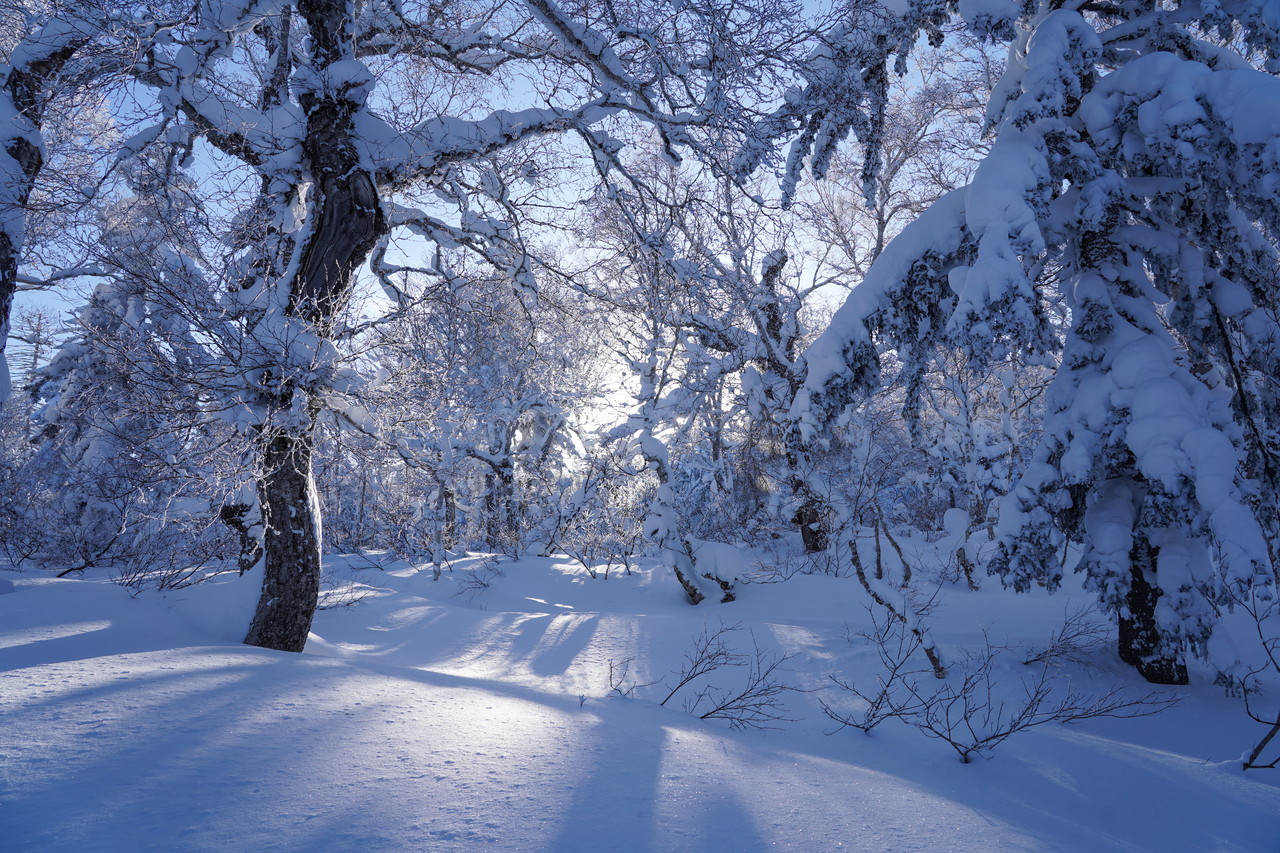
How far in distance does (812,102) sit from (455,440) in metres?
12.6

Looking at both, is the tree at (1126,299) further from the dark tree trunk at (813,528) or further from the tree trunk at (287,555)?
the dark tree trunk at (813,528)

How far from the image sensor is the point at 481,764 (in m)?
2.29

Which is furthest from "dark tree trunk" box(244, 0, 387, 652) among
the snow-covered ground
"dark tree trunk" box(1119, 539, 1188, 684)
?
"dark tree trunk" box(1119, 539, 1188, 684)

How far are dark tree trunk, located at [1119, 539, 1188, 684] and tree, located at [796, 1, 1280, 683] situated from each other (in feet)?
0.06

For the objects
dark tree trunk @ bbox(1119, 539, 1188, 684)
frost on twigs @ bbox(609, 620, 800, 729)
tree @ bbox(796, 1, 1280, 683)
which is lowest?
frost on twigs @ bbox(609, 620, 800, 729)

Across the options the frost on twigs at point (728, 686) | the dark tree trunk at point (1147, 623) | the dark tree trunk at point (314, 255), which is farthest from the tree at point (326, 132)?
the dark tree trunk at point (1147, 623)

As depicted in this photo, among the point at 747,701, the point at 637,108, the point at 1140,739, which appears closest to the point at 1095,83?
the point at 637,108

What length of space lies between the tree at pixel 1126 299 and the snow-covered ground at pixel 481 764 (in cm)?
133

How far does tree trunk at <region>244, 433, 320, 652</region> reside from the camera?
173 inches

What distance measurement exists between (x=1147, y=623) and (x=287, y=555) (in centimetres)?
705

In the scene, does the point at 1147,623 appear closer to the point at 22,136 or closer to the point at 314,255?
the point at 314,255

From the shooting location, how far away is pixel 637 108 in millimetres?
4703

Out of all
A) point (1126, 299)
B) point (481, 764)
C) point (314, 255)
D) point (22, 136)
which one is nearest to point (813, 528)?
point (1126, 299)

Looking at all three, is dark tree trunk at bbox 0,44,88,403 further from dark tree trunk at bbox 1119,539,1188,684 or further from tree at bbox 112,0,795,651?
dark tree trunk at bbox 1119,539,1188,684
